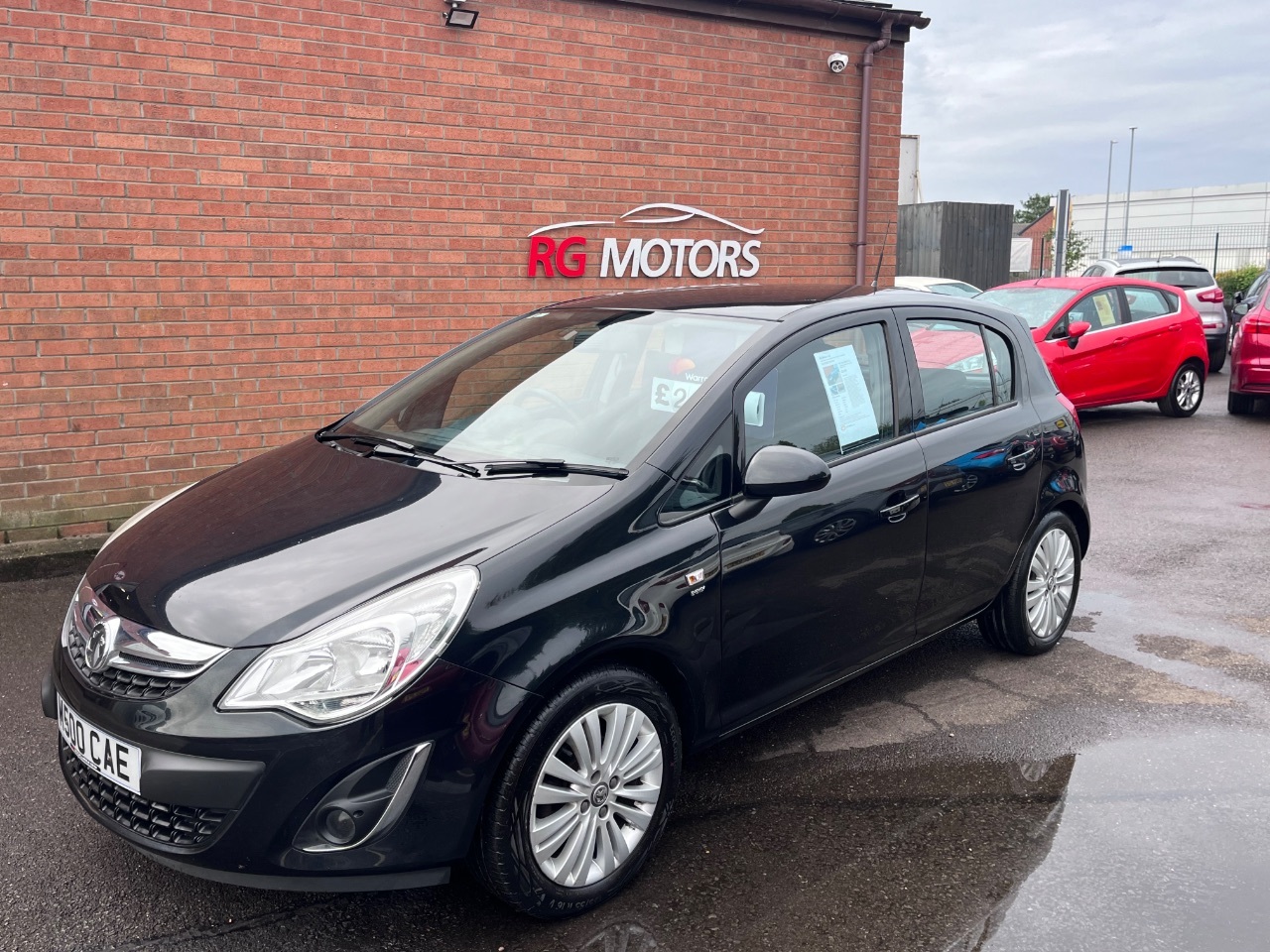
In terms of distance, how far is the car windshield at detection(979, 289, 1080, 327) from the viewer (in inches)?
440

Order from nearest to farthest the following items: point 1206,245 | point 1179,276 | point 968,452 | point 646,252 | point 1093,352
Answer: point 968,452, point 646,252, point 1093,352, point 1179,276, point 1206,245

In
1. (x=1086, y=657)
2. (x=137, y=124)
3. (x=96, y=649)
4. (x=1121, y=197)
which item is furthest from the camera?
(x=1121, y=197)

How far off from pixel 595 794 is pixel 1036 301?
9949mm

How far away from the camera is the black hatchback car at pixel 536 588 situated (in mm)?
2545

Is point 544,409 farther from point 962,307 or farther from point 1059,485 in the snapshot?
point 1059,485

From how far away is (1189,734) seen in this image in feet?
13.4

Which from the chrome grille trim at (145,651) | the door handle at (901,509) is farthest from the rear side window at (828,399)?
the chrome grille trim at (145,651)

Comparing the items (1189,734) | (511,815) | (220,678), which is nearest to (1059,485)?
(1189,734)

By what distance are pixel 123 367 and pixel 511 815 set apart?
490 centimetres

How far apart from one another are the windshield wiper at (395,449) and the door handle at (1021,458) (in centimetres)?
225

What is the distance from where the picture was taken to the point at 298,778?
249 centimetres

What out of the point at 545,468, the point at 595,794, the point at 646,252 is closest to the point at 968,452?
the point at 545,468

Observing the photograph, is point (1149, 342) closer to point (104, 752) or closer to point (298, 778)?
point (298, 778)

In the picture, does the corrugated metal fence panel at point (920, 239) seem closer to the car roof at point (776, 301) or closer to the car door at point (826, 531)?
the car roof at point (776, 301)
